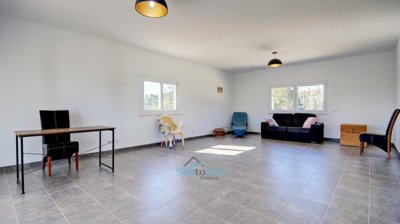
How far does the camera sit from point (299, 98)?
7.55 meters

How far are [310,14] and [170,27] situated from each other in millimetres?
2582

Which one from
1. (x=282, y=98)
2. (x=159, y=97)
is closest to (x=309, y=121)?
(x=282, y=98)

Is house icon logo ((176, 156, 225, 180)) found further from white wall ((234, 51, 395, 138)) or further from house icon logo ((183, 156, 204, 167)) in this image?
white wall ((234, 51, 395, 138))

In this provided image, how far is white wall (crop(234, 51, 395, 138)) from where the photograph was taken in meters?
5.94

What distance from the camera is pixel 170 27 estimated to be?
13.3 ft

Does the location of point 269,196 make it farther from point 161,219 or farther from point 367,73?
point 367,73

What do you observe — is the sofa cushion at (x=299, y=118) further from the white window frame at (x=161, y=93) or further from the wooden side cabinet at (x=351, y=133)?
the white window frame at (x=161, y=93)

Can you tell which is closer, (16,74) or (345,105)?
(16,74)

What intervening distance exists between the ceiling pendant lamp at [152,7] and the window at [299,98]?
6.54 m

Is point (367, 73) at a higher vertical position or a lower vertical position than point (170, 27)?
lower

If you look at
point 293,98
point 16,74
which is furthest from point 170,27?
point 293,98

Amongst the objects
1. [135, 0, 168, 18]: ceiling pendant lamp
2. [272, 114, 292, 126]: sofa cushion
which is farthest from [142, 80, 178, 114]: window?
[272, 114, 292, 126]: sofa cushion

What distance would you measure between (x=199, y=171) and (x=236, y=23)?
2866mm

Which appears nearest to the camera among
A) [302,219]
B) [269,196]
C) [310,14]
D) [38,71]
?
[302,219]
